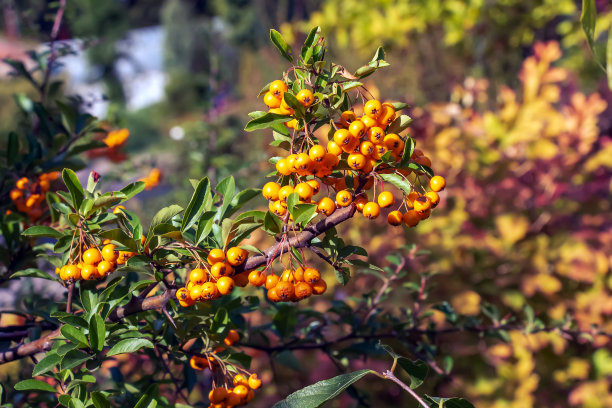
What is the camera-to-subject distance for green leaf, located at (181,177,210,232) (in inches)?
27.7

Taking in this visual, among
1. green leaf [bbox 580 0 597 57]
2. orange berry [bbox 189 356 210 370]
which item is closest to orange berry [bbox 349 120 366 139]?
green leaf [bbox 580 0 597 57]

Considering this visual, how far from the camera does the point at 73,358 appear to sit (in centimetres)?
69

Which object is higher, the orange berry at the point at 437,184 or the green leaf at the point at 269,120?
the green leaf at the point at 269,120

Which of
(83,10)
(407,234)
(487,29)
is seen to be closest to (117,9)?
(83,10)

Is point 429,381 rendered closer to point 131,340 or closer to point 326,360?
point 326,360

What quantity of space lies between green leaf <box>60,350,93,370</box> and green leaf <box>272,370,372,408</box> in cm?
29

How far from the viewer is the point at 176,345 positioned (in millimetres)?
839

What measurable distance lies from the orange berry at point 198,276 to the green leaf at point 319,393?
191 mm

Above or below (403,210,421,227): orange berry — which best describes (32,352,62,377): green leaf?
below

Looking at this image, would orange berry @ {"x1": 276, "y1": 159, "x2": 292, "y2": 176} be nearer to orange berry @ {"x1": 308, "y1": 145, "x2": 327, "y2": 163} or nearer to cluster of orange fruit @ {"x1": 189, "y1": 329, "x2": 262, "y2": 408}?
orange berry @ {"x1": 308, "y1": 145, "x2": 327, "y2": 163}

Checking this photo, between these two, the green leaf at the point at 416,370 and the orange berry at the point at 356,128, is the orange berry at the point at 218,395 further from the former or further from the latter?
the orange berry at the point at 356,128

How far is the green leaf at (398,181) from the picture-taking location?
67 centimetres

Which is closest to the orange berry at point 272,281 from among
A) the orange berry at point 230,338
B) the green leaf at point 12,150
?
the orange berry at point 230,338

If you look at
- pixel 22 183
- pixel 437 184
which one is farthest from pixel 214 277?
pixel 22 183
